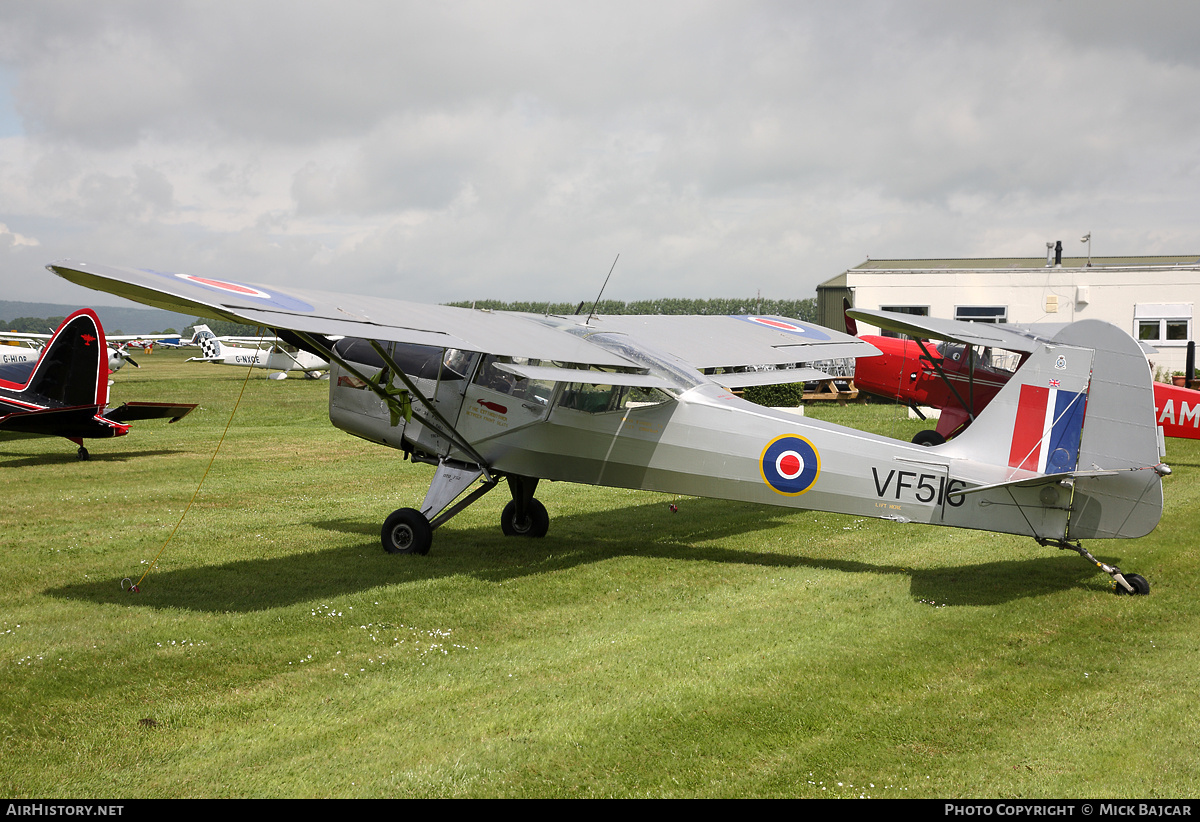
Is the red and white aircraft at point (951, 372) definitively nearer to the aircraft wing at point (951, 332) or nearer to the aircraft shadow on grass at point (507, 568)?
the aircraft wing at point (951, 332)

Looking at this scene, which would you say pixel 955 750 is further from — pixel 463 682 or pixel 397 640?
pixel 397 640

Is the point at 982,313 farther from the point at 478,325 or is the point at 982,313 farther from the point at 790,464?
the point at 478,325

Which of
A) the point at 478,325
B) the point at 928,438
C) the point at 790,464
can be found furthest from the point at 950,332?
the point at 478,325

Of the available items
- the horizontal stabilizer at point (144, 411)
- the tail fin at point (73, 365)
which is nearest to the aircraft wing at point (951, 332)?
the horizontal stabilizer at point (144, 411)

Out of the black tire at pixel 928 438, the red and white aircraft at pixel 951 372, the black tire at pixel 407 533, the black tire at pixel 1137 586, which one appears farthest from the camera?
the black tire at pixel 928 438

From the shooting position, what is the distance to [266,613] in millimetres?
6570

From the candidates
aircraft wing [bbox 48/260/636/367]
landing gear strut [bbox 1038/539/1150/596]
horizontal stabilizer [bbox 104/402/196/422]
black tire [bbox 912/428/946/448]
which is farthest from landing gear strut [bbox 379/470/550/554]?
horizontal stabilizer [bbox 104/402/196/422]

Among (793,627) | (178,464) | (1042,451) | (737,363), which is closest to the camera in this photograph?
(793,627)

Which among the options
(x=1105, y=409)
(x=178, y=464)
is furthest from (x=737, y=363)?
(x=178, y=464)

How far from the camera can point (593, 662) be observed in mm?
5637

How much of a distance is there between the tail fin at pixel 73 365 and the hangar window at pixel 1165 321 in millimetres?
25792

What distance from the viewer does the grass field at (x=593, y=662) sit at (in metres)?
4.12

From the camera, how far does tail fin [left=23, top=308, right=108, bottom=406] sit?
591 inches
